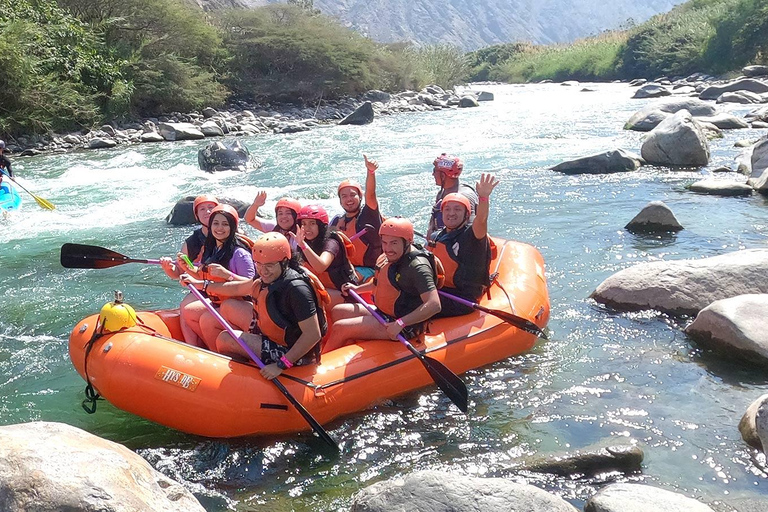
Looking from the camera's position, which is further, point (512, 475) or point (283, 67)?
point (283, 67)

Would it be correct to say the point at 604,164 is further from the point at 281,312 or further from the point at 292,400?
the point at 292,400

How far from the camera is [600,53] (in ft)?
127

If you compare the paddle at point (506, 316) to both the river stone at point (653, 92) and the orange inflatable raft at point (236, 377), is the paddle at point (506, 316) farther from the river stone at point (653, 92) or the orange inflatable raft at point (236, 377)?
the river stone at point (653, 92)

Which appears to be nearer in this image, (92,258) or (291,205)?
(291,205)

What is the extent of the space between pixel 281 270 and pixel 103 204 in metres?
7.07

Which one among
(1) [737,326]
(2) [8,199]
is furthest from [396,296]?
(2) [8,199]

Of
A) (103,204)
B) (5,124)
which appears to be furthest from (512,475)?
(5,124)

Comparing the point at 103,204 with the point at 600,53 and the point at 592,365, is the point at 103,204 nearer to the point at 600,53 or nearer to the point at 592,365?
the point at 592,365

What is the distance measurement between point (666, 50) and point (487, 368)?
105 feet

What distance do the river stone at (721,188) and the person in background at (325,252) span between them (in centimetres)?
597

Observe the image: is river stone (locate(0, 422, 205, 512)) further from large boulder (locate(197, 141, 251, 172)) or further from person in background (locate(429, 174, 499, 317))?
large boulder (locate(197, 141, 251, 172))

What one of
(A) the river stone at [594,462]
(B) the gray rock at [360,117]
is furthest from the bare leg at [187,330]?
(B) the gray rock at [360,117]

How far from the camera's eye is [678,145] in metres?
10.9

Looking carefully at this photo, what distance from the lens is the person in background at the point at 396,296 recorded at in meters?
4.27
